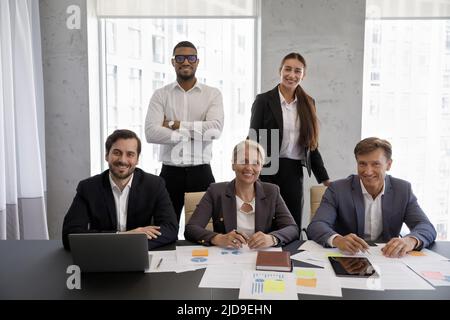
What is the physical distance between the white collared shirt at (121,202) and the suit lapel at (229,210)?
54 cm

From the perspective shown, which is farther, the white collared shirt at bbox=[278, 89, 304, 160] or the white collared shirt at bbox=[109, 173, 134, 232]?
the white collared shirt at bbox=[278, 89, 304, 160]

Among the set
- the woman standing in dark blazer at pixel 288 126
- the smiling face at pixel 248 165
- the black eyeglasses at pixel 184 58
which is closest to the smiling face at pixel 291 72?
the woman standing in dark blazer at pixel 288 126

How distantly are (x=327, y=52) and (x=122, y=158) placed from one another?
2510 millimetres

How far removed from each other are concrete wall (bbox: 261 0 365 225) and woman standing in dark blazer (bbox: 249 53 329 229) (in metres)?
1.03

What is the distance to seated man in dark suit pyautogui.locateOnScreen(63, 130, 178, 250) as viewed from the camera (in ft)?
7.63

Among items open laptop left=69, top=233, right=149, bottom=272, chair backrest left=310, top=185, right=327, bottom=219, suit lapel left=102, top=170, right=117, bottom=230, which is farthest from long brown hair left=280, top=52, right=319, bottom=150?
open laptop left=69, top=233, right=149, bottom=272

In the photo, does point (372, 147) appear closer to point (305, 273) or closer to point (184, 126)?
point (305, 273)

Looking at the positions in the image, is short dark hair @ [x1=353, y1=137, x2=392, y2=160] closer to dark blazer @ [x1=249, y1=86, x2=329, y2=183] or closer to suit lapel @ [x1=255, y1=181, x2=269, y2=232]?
suit lapel @ [x1=255, y1=181, x2=269, y2=232]

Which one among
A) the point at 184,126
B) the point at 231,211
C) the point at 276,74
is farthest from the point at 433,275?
the point at 276,74

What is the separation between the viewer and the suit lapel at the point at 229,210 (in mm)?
2412

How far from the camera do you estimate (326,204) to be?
2.43 meters

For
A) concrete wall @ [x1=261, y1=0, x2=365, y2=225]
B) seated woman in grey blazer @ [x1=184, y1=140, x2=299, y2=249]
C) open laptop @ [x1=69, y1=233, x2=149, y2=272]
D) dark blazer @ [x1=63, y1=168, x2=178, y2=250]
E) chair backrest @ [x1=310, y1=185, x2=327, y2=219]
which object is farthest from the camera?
concrete wall @ [x1=261, y1=0, x2=365, y2=225]

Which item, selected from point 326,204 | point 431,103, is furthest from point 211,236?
point 431,103
